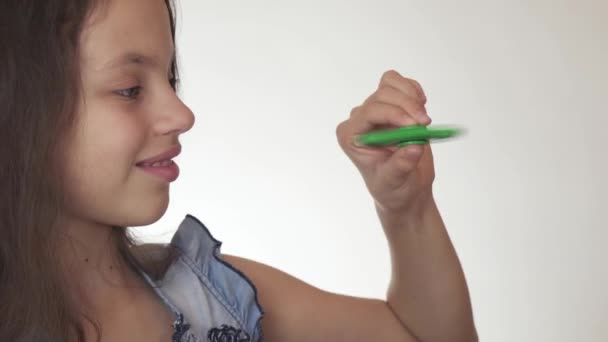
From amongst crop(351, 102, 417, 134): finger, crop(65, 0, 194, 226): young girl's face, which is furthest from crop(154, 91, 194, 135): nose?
crop(351, 102, 417, 134): finger

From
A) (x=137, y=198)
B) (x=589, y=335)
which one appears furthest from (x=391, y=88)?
(x=589, y=335)

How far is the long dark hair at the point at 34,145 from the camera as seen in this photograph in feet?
2.08

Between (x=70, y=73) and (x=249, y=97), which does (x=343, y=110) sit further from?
(x=70, y=73)

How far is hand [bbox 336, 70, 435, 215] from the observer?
2.20 ft

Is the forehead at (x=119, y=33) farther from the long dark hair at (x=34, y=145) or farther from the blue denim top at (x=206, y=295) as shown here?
the blue denim top at (x=206, y=295)

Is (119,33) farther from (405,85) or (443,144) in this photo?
(443,144)

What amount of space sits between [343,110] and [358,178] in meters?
0.11

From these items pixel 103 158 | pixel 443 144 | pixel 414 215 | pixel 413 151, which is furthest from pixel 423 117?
pixel 443 144

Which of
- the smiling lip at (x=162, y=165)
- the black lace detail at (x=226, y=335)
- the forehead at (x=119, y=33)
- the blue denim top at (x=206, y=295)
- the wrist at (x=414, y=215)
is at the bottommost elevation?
the black lace detail at (x=226, y=335)

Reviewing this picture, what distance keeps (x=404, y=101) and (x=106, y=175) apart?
229 millimetres

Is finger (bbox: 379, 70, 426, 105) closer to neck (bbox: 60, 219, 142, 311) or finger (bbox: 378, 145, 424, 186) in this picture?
finger (bbox: 378, 145, 424, 186)

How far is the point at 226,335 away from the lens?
75 cm

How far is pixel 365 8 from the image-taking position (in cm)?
142

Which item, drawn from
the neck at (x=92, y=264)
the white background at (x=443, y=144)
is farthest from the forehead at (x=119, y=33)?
the white background at (x=443, y=144)
